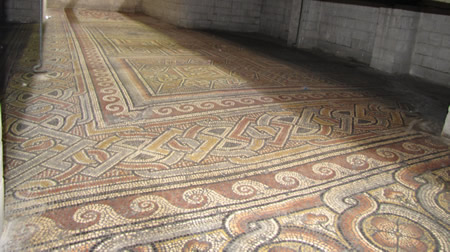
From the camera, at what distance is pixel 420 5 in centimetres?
464

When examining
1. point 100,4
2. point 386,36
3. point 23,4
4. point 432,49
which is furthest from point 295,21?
point 100,4

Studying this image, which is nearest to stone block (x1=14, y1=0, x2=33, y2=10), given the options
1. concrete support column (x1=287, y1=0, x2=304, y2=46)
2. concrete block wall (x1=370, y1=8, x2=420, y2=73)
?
concrete support column (x1=287, y1=0, x2=304, y2=46)

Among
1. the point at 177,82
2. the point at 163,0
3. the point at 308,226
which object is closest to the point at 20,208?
the point at 308,226

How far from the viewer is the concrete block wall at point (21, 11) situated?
267 inches

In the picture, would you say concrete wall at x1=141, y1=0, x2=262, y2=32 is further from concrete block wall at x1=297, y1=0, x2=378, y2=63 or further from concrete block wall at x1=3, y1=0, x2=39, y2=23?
concrete block wall at x1=3, y1=0, x2=39, y2=23

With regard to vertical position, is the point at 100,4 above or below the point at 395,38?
above

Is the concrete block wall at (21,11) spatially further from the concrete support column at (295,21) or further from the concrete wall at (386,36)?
the concrete wall at (386,36)

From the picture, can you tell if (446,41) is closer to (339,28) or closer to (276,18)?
(339,28)

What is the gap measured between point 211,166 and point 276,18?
695cm

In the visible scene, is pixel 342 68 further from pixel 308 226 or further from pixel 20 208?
pixel 20 208

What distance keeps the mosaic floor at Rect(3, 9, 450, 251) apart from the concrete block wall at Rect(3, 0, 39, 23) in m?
3.70

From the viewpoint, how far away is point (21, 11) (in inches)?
270

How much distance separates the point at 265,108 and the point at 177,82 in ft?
3.80

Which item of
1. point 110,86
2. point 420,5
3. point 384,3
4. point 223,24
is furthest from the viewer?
point 223,24
